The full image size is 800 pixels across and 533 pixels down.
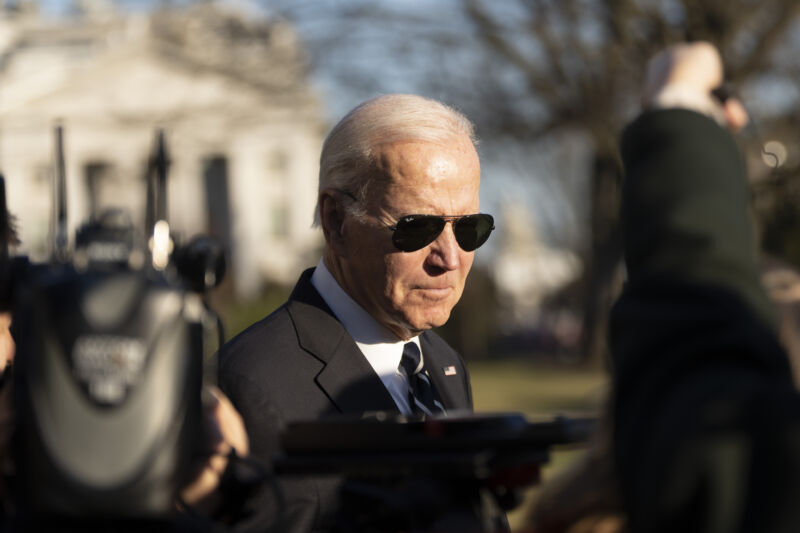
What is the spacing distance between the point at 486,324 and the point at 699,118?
43252 mm

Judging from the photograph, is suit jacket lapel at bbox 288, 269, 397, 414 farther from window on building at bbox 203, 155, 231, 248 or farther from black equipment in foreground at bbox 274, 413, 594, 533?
window on building at bbox 203, 155, 231, 248

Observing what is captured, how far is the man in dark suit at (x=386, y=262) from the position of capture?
2.85m

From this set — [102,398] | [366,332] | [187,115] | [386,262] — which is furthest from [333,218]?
[187,115]

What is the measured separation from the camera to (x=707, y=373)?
1.16 metres

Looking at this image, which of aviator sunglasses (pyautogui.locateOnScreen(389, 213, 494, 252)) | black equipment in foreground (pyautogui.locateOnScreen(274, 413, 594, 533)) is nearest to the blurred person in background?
black equipment in foreground (pyautogui.locateOnScreen(274, 413, 594, 533))

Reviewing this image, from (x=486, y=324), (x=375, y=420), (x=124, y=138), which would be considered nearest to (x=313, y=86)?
(x=375, y=420)

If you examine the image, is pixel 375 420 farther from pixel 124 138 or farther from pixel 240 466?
pixel 124 138

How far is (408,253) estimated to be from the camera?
304 cm

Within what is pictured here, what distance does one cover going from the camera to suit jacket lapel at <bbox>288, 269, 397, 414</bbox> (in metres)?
2.76

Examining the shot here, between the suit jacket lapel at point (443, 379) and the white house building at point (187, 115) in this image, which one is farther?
the white house building at point (187, 115)

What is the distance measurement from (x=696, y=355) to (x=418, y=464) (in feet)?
1.52

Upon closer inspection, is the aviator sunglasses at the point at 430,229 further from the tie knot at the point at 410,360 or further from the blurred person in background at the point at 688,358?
the blurred person in background at the point at 688,358

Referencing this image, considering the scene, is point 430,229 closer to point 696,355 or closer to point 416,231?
point 416,231

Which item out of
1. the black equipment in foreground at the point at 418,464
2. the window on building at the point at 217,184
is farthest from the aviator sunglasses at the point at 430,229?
the window on building at the point at 217,184
